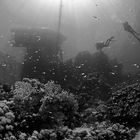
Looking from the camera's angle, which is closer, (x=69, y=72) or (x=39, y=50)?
(x=69, y=72)

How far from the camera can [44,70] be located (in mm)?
18766

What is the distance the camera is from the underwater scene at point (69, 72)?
8008 millimetres

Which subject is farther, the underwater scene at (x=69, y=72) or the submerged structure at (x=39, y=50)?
the submerged structure at (x=39, y=50)

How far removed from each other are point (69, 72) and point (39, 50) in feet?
11.1

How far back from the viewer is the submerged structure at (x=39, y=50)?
61.5 ft

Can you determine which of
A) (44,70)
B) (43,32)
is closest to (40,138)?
(44,70)

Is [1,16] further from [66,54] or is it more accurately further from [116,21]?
[116,21]

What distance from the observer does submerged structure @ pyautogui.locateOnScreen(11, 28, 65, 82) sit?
1875 cm

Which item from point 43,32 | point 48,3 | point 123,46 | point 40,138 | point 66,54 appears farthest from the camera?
point 48,3

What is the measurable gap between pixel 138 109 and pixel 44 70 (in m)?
10.4

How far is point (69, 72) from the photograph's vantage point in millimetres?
19016

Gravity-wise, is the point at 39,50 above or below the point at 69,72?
above

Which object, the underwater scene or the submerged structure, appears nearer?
the underwater scene

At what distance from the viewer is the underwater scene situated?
8.01 meters
